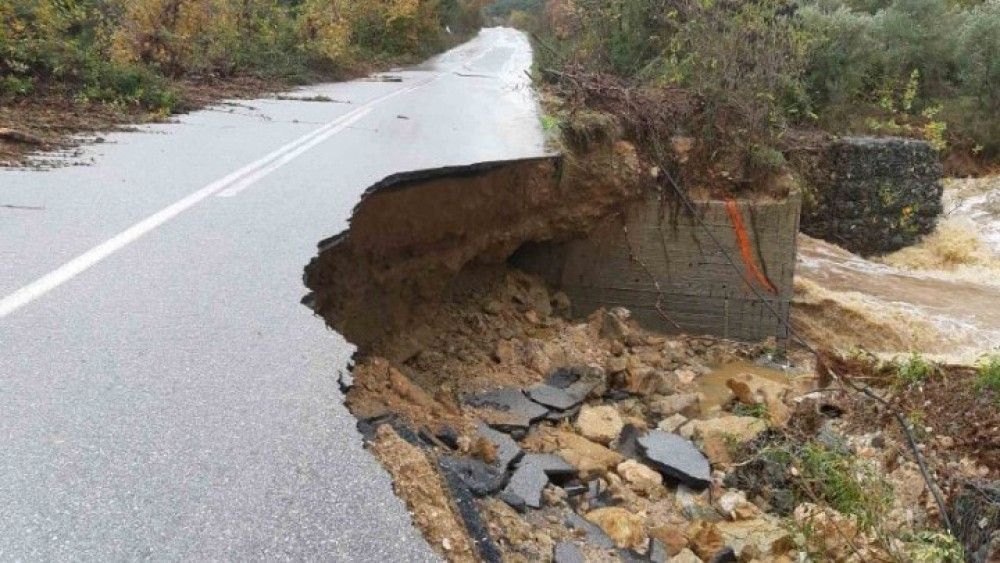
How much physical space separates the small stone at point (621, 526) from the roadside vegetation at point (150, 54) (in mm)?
7288

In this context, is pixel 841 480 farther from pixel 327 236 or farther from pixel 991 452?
pixel 327 236

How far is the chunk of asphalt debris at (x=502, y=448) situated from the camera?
482 cm

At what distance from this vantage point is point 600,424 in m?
6.48

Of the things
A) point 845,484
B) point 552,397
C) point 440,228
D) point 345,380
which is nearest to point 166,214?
point 440,228

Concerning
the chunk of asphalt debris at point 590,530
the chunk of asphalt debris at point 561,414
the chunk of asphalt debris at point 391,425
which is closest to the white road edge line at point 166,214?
the chunk of asphalt debris at point 391,425

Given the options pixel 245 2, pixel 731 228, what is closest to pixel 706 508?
pixel 731 228

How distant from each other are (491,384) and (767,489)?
243cm

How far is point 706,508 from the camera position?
17.7 ft

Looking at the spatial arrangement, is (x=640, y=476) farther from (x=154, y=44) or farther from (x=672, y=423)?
(x=154, y=44)

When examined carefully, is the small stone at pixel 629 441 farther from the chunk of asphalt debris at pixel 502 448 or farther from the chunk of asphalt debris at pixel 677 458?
the chunk of asphalt debris at pixel 502 448

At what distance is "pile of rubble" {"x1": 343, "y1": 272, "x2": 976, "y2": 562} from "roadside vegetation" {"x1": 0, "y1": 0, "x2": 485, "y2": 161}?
547cm

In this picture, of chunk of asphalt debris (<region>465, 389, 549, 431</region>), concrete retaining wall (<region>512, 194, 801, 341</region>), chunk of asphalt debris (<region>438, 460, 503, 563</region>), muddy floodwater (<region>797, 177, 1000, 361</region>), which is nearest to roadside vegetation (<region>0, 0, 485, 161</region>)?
chunk of asphalt debris (<region>465, 389, 549, 431</region>)

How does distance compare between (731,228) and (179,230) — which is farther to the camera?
(731,228)

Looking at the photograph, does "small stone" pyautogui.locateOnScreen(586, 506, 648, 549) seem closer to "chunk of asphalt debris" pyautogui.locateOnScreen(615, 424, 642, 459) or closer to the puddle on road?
"chunk of asphalt debris" pyautogui.locateOnScreen(615, 424, 642, 459)
